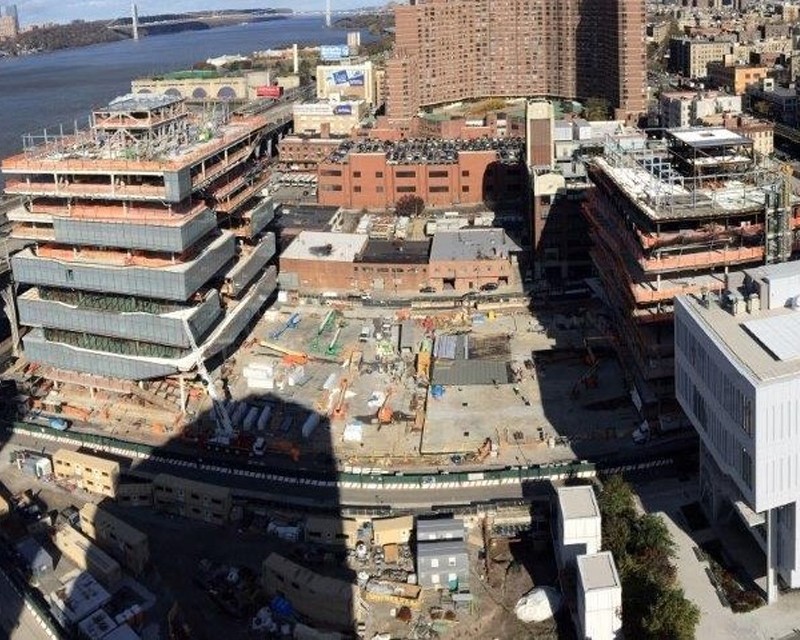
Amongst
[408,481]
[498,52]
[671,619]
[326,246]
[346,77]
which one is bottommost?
[408,481]

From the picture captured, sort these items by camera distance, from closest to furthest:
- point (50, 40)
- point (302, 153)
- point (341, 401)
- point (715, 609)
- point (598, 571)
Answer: point (598, 571), point (715, 609), point (341, 401), point (302, 153), point (50, 40)

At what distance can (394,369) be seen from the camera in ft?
99.6

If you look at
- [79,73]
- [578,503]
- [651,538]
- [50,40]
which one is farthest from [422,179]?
[50,40]

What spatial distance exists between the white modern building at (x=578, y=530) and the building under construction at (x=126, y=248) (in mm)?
12380

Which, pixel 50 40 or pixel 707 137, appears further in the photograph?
pixel 50 40

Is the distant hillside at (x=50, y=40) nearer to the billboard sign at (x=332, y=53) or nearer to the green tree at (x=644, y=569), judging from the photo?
the billboard sign at (x=332, y=53)

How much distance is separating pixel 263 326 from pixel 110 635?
1668 centimetres

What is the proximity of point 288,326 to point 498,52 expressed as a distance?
46602mm

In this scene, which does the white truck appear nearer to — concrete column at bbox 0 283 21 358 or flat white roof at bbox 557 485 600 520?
flat white roof at bbox 557 485 600 520

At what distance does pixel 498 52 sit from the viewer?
74625 millimetres

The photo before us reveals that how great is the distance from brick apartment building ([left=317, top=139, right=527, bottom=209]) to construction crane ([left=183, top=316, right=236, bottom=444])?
21742mm

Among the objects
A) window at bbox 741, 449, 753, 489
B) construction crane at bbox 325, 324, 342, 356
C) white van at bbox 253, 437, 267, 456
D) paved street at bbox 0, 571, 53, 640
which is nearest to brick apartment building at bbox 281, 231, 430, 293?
construction crane at bbox 325, 324, 342, 356

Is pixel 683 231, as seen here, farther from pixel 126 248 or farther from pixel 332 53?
pixel 332 53

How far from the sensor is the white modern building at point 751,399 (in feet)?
55.3
